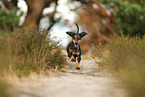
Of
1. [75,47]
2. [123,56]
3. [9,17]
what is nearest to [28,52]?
[75,47]

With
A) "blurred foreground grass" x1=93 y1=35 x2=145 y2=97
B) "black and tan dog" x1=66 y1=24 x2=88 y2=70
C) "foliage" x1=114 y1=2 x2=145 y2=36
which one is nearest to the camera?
"blurred foreground grass" x1=93 y1=35 x2=145 y2=97

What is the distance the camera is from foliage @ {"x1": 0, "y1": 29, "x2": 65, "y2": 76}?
14.7ft

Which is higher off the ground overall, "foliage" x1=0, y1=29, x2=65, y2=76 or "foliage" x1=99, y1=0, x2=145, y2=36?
"foliage" x1=99, y1=0, x2=145, y2=36

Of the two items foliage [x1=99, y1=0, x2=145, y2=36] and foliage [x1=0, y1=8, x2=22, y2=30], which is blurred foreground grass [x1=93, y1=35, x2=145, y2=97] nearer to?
foliage [x1=99, y1=0, x2=145, y2=36]

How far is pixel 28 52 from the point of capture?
525 centimetres

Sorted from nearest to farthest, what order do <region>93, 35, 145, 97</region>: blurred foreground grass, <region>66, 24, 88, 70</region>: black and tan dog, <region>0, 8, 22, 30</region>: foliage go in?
<region>93, 35, 145, 97</region>: blurred foreground grass, <region>66, 24, 88, 70</region>: black and tan dog, <region>0, 8, 22, 30</region>: foliage

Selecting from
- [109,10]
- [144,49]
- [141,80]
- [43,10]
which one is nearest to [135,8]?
[109,10]

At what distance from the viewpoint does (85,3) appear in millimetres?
19781

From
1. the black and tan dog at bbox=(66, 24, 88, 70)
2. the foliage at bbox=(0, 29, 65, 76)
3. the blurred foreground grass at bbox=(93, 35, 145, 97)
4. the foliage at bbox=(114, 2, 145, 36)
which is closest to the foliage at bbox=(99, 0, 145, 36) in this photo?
the foliage at bbox=(114, 2, 145, 36)

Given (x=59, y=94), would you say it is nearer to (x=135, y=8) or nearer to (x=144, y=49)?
(x=144, y=49)

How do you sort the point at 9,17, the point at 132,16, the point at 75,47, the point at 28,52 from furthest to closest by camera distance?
the point at 9,17 → the point at 132,16 → the point at 75,47 → the point at 28,52

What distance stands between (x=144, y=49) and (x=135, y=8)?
8.62 meters

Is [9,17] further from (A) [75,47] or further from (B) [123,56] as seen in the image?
(B) [123,56]

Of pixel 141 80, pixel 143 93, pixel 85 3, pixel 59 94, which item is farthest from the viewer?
pixel 85 3
